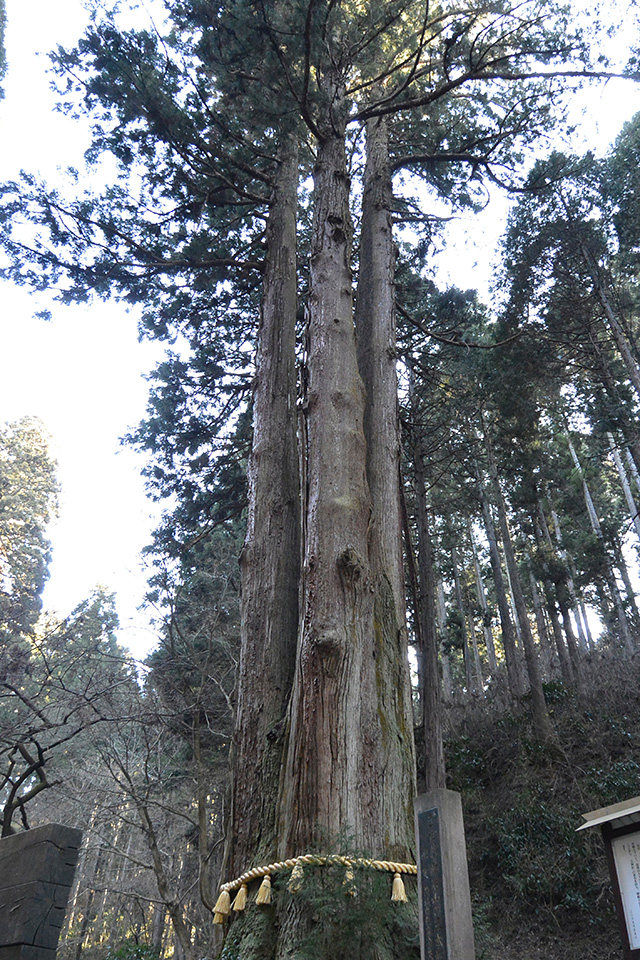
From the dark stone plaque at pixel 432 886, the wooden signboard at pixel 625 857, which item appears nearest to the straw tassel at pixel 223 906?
the dark stone plaque at pixel 432 886

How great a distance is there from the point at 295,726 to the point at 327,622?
1.71 ft

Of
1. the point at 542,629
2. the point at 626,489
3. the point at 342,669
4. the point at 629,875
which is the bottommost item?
the point at 629,875

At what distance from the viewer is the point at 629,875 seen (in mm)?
3732

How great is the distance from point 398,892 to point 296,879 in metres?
0.42

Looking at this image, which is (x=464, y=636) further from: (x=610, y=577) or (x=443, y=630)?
(x=610, y=577)

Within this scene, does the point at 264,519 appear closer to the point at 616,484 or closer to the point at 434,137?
the point at 434,137

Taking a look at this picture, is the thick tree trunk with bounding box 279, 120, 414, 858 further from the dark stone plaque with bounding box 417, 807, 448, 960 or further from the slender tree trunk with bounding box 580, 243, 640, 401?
the slender tree trunk with bounding box 580, 243, 640, 401

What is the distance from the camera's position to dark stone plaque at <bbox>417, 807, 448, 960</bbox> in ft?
7.09

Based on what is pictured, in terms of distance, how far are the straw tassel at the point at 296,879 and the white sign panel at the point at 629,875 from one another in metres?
2.27

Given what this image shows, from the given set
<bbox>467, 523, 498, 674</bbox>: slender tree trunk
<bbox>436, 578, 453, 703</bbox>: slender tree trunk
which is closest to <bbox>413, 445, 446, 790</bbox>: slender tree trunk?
<bbox>467, 523, 498, 674</bbox>: slender tree trunk

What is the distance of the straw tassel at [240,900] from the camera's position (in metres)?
2.83

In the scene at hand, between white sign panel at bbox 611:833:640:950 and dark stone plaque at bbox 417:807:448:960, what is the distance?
214cm

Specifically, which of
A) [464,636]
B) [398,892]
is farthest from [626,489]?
[398,892]

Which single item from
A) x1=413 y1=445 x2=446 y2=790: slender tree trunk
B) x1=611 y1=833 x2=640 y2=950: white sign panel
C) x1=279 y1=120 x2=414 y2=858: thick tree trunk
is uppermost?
x1=413 y1=445 x2=446 y2=790: slender tree trunk
